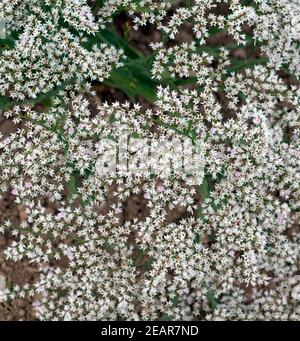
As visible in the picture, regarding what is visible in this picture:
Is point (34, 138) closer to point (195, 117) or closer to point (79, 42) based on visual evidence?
point (79, 42)

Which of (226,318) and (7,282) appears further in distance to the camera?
(7,282)

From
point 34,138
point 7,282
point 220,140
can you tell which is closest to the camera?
point 34,138

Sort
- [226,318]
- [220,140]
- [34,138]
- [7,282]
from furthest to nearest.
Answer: [7,282] < [226,318] < [220,140] < [34,138]

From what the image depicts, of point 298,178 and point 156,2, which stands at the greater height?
point 156,2

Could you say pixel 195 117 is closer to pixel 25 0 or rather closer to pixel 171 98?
pixel 171 98
